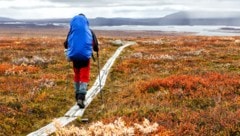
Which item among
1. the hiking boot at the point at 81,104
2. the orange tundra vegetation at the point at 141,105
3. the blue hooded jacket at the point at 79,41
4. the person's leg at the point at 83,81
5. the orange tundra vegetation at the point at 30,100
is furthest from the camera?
the person's leg at the point at 83,81

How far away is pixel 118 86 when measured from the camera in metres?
19.9

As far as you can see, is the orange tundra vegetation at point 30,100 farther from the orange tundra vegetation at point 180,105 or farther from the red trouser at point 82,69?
the orange tundra vegetation at point 180,105

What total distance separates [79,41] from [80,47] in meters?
0.20

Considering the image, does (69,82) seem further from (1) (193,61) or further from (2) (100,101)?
(1) (193,61)

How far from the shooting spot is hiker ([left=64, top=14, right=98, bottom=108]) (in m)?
13.9

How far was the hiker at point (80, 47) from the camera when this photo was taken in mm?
13859

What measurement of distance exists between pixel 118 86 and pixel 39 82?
3776 mm

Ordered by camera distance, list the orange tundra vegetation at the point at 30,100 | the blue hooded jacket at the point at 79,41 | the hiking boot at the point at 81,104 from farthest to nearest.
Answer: the hiking boot at the point at 81,104 < the blue hooded jacket at the point at 79,41 < the orange tundra vegetation at the point at 30,100

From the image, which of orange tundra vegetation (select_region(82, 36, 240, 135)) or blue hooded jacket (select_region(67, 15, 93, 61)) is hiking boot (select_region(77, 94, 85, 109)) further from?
blue hooded jacket (select_region(67, 15, 93, 61))

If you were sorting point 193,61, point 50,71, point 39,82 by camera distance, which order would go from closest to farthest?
point 39,82 < point 50,71 < point 193,61

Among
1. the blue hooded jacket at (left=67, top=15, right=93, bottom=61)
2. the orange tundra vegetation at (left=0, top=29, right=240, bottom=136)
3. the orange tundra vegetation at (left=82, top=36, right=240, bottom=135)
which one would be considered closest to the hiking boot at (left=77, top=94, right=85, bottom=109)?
the orange tundra vegetation at (left=82, top=36, right=240, bottom=135)

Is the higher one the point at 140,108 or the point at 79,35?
the point at 79,35

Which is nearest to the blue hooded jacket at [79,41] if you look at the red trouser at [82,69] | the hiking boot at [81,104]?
the red trouser at [82,69]

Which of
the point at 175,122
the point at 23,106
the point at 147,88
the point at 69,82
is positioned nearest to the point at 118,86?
the point at 69,82
